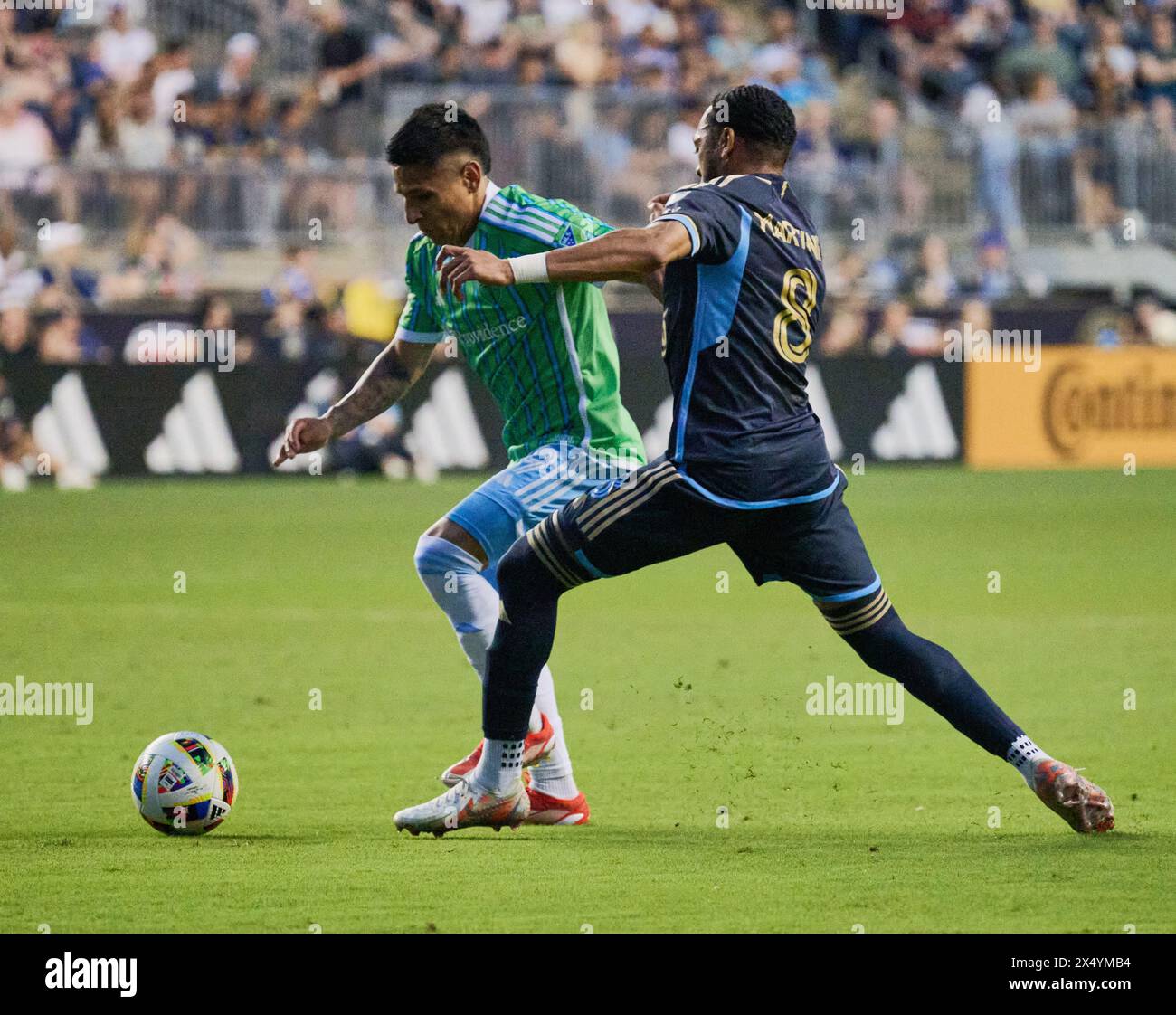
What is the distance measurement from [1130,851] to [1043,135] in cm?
1962

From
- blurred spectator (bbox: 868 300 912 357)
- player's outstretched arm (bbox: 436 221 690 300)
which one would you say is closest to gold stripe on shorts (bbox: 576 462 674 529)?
player's outstretched arm (bbox: 436 221 690 300)

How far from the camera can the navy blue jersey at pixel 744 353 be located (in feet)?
20.5

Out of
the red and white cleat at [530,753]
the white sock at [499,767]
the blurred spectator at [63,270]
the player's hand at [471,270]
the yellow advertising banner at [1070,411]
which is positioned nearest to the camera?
the player's hand at [471,270]

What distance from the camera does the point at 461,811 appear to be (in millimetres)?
6840

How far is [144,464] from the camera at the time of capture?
21.7 metres

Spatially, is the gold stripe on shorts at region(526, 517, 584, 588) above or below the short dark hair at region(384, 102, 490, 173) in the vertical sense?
below

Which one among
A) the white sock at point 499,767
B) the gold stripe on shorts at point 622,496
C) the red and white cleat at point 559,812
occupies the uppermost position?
the gold stripe on shorts at point 622,496

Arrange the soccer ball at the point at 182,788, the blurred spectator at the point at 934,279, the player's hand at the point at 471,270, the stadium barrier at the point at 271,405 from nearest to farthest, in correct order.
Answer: the player's hand at the point at 471,270 → the soccer ball at the point at 182,788 → the stadium barrier at the point at 271,405 → the blurred spectator at the point at 934,279

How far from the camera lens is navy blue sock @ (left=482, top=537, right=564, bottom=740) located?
6.52 metres

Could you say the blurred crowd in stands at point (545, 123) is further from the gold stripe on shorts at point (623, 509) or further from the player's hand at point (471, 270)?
the player's hand at point (471, 270)

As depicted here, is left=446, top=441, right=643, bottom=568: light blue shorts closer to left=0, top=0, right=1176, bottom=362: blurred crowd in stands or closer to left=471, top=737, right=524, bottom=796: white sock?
left=471, top=737, right=524, bottom=796: white sock

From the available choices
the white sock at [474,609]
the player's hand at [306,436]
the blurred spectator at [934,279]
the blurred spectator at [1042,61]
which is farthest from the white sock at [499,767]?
the blurred spectator at [1042,61]

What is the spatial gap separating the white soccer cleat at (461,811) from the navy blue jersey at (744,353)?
4.39 ft

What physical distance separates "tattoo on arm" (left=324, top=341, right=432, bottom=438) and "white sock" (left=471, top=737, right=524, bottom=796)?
140 cm
